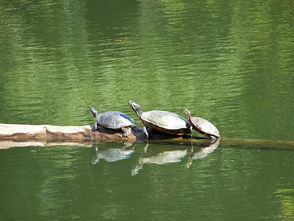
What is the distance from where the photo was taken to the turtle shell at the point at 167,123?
761 centimetres

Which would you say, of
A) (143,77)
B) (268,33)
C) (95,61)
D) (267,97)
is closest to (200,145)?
(267,97)

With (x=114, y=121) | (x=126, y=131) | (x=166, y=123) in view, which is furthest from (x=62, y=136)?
(x=166, y=123)

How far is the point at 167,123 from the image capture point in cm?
761

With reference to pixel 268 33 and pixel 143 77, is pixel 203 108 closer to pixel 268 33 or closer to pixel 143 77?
pixel 143 77

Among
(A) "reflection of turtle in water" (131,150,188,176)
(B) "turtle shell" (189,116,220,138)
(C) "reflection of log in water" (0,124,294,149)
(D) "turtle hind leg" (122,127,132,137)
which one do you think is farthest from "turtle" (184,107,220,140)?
(D) "turtle hind leg" (122,127,132,137)

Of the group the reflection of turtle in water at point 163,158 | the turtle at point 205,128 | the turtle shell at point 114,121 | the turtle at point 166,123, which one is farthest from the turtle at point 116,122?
the turtle at point 205,128

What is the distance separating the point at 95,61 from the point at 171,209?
274 inches

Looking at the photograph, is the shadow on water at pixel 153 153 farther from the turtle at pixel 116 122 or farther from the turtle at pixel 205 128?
A: the turtle at pixel 116 122

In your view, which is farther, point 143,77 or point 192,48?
point 192,48

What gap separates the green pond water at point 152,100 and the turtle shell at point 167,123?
0.72ft

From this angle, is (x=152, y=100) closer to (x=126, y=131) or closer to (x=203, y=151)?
(x=126, y=131)

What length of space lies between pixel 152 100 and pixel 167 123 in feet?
7.03

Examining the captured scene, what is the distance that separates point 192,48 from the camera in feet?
43.7

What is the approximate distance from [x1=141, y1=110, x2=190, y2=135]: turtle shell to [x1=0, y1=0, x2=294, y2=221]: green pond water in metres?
0.22
